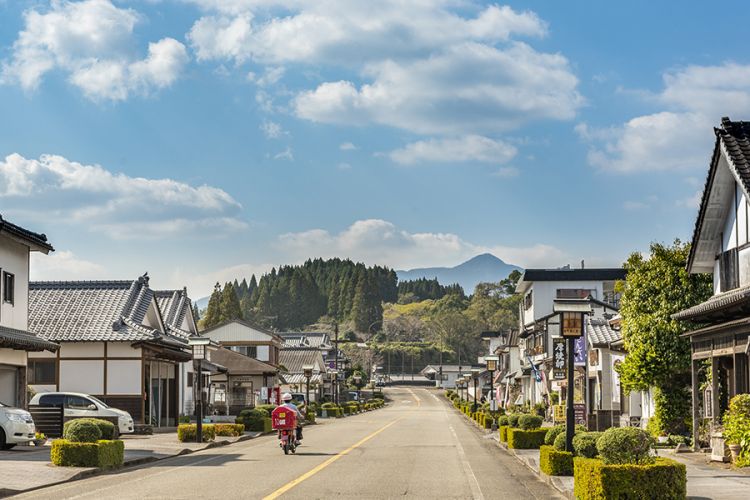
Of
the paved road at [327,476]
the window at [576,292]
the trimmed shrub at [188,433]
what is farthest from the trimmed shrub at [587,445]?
the window at [576,292]

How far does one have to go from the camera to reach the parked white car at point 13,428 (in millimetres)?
26938

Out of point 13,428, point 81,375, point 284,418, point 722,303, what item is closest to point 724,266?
point 722,303

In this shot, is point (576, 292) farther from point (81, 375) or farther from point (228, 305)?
point (228, 305)

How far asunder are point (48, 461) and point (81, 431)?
2.01 metres

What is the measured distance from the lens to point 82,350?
145 ft

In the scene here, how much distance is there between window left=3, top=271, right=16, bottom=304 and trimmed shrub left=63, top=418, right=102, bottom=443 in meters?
11.1

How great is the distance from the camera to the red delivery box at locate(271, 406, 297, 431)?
2764 cm

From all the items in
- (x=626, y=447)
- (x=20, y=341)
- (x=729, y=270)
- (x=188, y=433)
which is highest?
(x=729, y=270)

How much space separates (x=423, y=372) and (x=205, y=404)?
132m

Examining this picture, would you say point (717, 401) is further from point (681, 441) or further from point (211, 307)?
point (211, 307)

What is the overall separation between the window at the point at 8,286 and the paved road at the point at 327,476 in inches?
333

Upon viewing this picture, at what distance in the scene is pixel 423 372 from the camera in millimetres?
194375

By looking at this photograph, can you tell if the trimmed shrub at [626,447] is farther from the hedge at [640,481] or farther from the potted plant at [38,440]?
the potted plant at [38,440]

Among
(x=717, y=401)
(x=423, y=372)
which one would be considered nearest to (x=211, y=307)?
(x=423, y=372)
